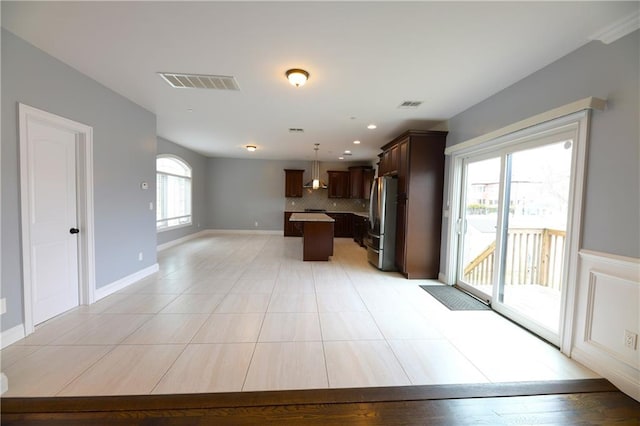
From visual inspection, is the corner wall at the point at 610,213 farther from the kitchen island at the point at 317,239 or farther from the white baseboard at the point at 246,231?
the white baseboard at the point at 246,231

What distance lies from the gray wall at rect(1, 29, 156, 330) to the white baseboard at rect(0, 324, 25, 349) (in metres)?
0.05

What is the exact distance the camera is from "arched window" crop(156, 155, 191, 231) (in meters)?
6.55

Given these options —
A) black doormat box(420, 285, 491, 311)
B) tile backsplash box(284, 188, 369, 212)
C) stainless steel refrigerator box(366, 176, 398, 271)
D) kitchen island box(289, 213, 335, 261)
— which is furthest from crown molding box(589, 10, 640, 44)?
tile backsplash box(284, 188, 369, 212)

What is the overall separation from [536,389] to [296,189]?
25.9 feet

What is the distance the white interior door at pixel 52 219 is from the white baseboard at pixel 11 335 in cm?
19

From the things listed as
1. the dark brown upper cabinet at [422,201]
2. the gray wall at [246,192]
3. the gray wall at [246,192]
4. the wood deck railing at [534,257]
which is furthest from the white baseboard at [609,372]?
the gray wall at [246,192]

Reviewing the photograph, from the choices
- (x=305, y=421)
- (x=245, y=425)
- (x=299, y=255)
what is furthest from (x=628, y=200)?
(x=299, y=255)

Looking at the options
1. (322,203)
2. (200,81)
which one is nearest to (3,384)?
(200,81)

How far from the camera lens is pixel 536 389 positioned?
1.93m

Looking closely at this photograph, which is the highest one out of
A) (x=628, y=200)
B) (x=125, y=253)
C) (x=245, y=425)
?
(x=628, y=200)

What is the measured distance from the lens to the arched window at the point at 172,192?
258 inches

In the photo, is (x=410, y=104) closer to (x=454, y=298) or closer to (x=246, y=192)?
(x=454, y=298)

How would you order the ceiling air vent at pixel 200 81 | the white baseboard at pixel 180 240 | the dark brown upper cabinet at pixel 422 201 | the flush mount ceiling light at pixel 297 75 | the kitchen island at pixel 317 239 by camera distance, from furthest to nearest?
the white baseboard at pixel 180 240 → the kitchen island at pixel 317 239 → the dark brown upper cabinet at pixel 422 201 → the ceiling air vent at pixel 200 81 → the flush mount ceiling light at pixel 297 75

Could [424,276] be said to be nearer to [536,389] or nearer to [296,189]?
[536,389]
